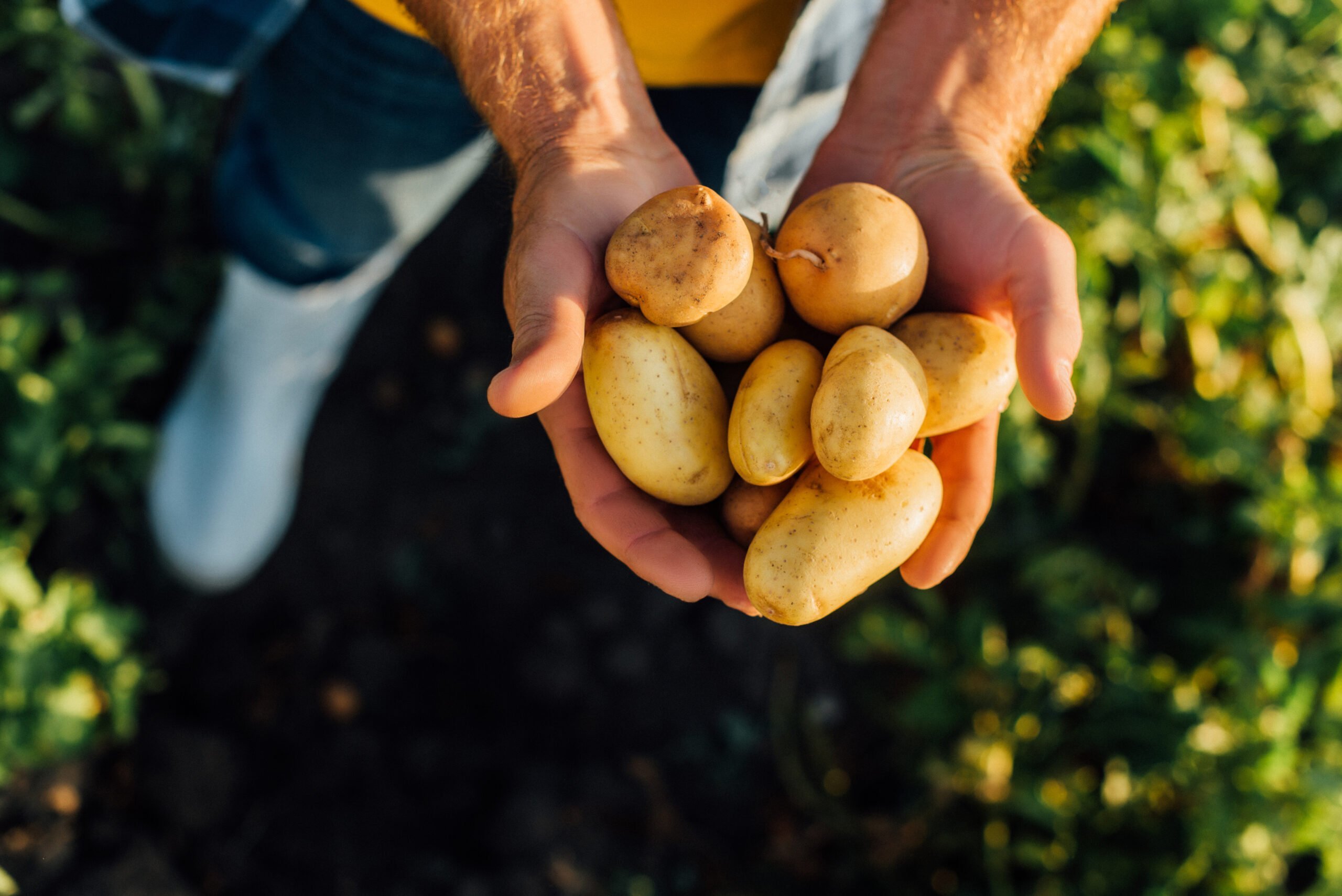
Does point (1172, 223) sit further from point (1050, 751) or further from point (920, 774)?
point (920, 774)

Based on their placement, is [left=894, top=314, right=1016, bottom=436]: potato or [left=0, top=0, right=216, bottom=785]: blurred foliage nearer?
[left=894, top=314, right=1016, bottom=436]: potato

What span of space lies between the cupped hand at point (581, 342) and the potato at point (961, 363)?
0.38 m

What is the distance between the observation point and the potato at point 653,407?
131 centimetres

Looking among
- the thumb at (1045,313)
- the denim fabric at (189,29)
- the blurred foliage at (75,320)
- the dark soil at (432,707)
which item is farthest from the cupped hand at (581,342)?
the blurred foliage at (75,320)

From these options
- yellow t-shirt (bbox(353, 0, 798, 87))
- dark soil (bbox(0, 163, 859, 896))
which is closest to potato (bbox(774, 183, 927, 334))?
yellow t-shirt (bbox(353, 0, 798, 87))

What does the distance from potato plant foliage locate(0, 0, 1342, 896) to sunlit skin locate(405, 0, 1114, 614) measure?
0.84 metres

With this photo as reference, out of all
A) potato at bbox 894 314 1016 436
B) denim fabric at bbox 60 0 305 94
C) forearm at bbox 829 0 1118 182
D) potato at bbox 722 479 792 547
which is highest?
denim fabric at bbox 60 0 305 94

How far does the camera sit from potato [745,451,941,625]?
4.15 feet

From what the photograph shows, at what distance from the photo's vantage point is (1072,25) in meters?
1.67

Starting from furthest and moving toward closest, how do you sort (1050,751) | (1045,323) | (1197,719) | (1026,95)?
1. (1050,751)
2. (1197,719)
3. (1026,95)
4. (1045,323)

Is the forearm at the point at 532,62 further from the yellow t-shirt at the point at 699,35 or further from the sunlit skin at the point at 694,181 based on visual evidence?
the yellow t-shirt at the point at 699,35

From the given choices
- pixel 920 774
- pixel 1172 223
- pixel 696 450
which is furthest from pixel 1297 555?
pixel 696 450

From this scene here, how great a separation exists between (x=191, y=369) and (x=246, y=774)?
1.07m

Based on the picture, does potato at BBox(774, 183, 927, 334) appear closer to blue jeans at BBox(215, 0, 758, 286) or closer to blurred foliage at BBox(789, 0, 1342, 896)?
blue jeans at BBox(215, 0, 758, 286)
